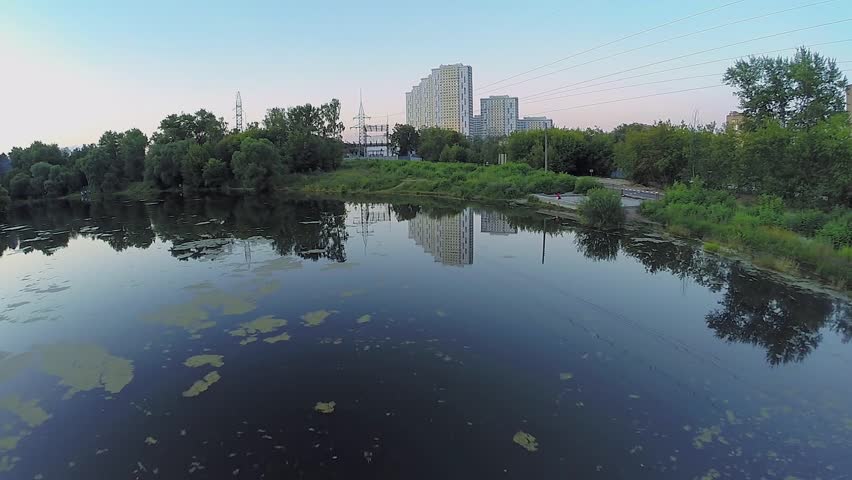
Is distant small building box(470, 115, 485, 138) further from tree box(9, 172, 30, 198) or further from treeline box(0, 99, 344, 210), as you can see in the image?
tree box(9, 172, 30, 198)

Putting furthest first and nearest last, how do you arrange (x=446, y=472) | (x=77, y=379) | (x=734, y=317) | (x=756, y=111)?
(x=756, y=111) < (x=734, y=317) < (x=77, y=379) < (x=446, y=472)

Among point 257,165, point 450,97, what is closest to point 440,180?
point 257,165

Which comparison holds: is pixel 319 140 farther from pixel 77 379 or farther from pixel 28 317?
pixel 77 379

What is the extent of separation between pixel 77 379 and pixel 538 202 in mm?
24492

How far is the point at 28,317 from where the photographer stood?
34.9 ft

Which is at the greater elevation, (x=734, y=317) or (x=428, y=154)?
(x=428, y=154)

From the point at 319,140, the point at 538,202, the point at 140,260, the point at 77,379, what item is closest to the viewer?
the point at 77,379

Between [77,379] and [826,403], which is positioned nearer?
[826,403]

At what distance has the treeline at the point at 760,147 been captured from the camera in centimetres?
1708

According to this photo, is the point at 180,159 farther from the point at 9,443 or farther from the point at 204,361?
the point at 9,443

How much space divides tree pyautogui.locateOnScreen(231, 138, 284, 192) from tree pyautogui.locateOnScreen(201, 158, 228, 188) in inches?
90.1

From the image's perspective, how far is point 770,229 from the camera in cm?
1498

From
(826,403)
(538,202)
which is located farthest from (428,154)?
(826,403)

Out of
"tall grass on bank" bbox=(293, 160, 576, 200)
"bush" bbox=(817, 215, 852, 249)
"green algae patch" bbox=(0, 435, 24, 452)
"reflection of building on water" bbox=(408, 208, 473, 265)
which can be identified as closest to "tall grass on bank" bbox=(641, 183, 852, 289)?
"bush" bbox=(817, 215, 852, 249)
